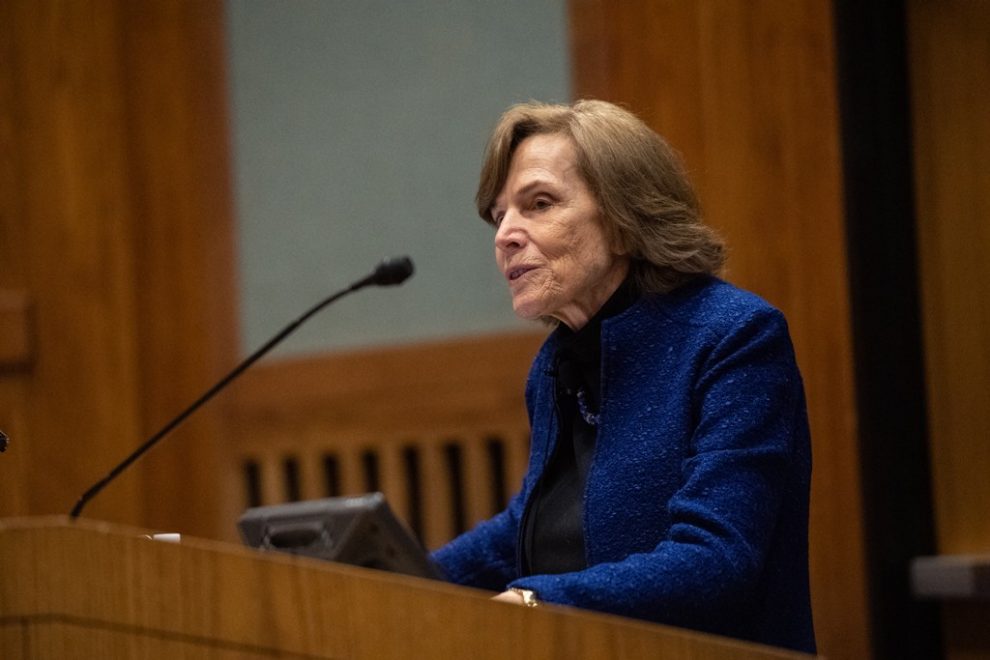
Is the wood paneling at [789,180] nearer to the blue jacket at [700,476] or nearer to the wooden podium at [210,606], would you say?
the blue jacket at [700,476]

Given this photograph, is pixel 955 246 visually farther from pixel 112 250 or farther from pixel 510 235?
pixel 112 250

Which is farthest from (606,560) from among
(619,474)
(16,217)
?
(16,217)

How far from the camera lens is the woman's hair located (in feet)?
6.36

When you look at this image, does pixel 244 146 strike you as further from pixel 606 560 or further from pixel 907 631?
pixel 606 560

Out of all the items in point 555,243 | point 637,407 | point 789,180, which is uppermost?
point 789,180

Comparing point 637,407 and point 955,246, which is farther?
point 955,246

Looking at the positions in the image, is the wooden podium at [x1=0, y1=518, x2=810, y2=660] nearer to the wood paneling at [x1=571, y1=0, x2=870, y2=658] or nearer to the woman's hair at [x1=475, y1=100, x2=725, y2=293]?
the woman's hair at [x1=475, y1=100, x2=725, y2=293]

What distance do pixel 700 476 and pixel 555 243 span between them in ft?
1.56

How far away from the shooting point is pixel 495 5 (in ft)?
11.9

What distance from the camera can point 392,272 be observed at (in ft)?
7.46

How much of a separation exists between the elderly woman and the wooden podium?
0.40m

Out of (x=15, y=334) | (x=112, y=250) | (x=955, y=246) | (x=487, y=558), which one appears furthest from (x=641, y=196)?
(x=15, y=334)

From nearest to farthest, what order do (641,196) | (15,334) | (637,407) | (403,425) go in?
(637,407) → (641,196) → (403,425) → (15,334)

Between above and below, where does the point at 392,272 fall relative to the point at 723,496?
above
